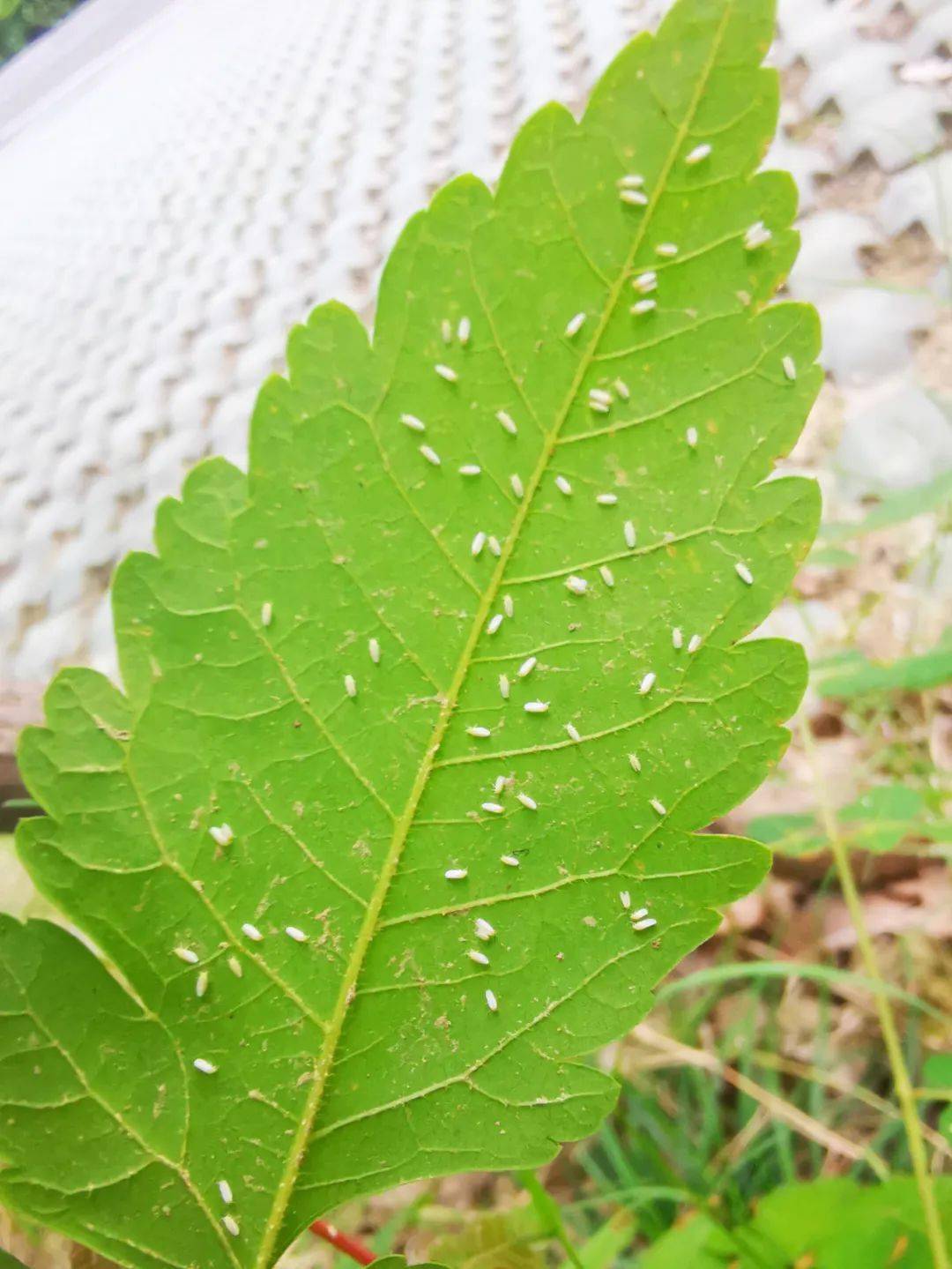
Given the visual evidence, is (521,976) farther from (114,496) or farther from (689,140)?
(114,496)

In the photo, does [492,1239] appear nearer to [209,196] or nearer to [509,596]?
[509,596]

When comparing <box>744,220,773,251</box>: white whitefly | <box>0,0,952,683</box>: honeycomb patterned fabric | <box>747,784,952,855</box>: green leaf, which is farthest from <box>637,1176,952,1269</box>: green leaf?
<box>0,0,952,683</box>: honeycomb patterned fabric

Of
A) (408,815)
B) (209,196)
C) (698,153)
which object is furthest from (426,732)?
(209,196)

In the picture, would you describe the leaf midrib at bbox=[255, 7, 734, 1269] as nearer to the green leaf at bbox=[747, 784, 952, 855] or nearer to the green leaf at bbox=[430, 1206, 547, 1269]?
the green leaf at bbox=[430, 1206, 547, 1269]

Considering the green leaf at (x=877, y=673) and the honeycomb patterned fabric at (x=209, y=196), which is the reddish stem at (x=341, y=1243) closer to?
the green leaf at (x=877, y=673)

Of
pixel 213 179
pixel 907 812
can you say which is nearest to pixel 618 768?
pixel 907 812

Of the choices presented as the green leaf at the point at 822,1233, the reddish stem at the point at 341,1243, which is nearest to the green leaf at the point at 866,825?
the green leaf at the point at 822,1233
